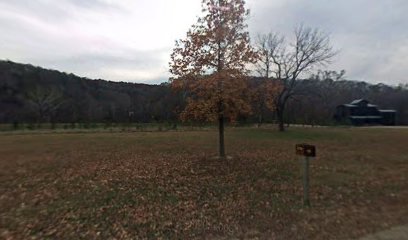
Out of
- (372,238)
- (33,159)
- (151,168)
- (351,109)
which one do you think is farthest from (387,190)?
(351,109)

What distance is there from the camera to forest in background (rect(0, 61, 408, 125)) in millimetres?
58781

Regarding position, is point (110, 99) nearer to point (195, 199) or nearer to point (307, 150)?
point (195, 199)

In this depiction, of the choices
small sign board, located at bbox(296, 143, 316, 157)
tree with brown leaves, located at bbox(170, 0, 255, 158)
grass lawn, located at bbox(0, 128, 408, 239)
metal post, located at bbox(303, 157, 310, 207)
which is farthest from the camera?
tree with brown leaves, located at bbox(170, 0, 255, 158)

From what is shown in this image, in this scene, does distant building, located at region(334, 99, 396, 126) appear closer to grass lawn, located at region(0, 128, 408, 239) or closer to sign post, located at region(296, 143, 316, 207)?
grass lawn, located at region(0, 128, 408, 239)

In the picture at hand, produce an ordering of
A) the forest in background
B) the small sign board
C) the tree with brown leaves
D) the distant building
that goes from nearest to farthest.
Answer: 1. the small sign board
2. the tree with brown leaves
3. the forest in background
4. the distant building

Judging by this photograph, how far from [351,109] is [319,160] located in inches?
2299

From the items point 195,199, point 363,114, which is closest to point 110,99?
point 363,114

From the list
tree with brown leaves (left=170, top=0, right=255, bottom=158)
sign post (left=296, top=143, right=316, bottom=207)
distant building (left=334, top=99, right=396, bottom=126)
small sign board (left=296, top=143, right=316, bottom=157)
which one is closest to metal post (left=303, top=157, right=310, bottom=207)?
sign post (left=296, top=143, right=316, bottom=207)

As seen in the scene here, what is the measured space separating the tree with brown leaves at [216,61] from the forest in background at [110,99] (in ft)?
95.4

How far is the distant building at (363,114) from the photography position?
2707 inches

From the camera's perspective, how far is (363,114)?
230ft

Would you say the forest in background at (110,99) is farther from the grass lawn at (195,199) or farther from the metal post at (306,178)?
the metal post at (306,178)

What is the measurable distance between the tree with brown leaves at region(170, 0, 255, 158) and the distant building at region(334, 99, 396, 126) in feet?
193

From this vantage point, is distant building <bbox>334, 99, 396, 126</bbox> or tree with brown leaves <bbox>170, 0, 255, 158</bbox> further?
distant building <bbox>334, 99, 396, 126</bbox>
